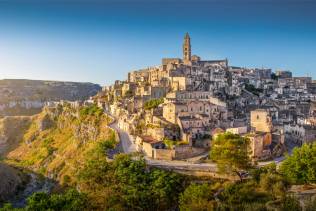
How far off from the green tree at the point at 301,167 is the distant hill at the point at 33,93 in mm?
116164

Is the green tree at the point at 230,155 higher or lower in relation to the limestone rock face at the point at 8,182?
higher

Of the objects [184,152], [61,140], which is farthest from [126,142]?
[61,140]

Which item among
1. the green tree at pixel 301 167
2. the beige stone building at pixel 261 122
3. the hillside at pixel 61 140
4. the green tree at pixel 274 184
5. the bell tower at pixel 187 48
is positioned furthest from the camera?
the bell tower at pixel 187 48

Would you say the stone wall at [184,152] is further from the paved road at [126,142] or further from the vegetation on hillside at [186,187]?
the paved road at [126,142]

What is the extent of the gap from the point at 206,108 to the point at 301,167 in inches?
748

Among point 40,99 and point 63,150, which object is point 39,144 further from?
point 40,99

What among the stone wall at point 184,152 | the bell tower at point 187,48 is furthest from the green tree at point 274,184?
the bell tower at point 187,48

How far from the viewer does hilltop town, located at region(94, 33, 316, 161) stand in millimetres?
42312

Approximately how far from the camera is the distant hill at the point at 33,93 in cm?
13325

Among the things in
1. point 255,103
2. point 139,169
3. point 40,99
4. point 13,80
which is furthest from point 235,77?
point 13,80

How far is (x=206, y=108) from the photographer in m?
48.9

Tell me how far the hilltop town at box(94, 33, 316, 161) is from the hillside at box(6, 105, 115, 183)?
428 centimetres

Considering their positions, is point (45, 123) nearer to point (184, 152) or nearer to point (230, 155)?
point (184, 152)

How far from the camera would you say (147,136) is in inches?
1810
